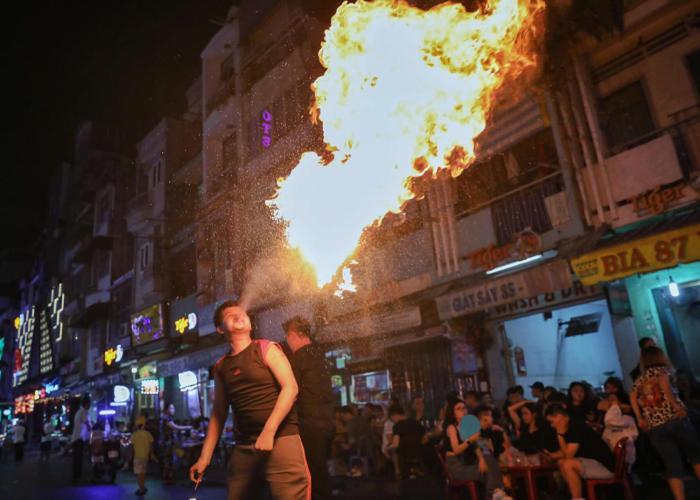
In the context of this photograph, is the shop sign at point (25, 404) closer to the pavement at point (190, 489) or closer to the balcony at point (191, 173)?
the balcony at point (191, 173)

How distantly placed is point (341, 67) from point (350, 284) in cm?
671

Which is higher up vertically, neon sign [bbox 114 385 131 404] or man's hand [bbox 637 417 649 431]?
neon sign [bbox 114 385 131 404]

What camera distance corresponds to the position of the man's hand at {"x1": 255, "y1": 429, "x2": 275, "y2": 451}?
3.19 m

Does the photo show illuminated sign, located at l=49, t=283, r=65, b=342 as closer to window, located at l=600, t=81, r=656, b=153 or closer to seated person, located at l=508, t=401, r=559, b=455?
window, located at l=600, t=81, r=656, b=153

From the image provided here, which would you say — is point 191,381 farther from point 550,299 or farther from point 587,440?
point 587,440

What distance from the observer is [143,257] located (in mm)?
27781

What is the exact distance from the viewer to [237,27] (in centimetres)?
2148

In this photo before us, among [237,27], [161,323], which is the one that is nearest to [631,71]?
[237,27]

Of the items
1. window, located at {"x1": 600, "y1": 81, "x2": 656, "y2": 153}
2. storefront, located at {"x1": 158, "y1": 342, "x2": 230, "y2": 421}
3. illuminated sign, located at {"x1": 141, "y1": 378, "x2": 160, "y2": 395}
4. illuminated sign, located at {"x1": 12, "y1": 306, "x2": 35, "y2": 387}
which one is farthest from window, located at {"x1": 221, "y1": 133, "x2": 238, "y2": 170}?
illuminated sign, located at {"x1": 12, "y1": 306, "x2": 35, "y2": 387}

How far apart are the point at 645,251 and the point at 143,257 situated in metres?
24.9

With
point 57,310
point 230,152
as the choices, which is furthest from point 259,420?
point 57,310

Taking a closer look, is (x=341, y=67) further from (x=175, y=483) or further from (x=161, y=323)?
(x=161, y=323)

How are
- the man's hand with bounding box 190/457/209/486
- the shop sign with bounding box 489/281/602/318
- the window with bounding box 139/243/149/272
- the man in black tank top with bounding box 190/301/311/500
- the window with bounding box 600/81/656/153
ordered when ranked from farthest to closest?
the window with bounding box 139/243/149/272 → the shop sign with bounding box 489/281/602/318 → the window with bounding box 600/81/656/153 → the man's hand with bounding box 190/457/209/486 → the man in black tank top with bounding box 190/301/311/500

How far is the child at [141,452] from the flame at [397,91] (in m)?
5.53
